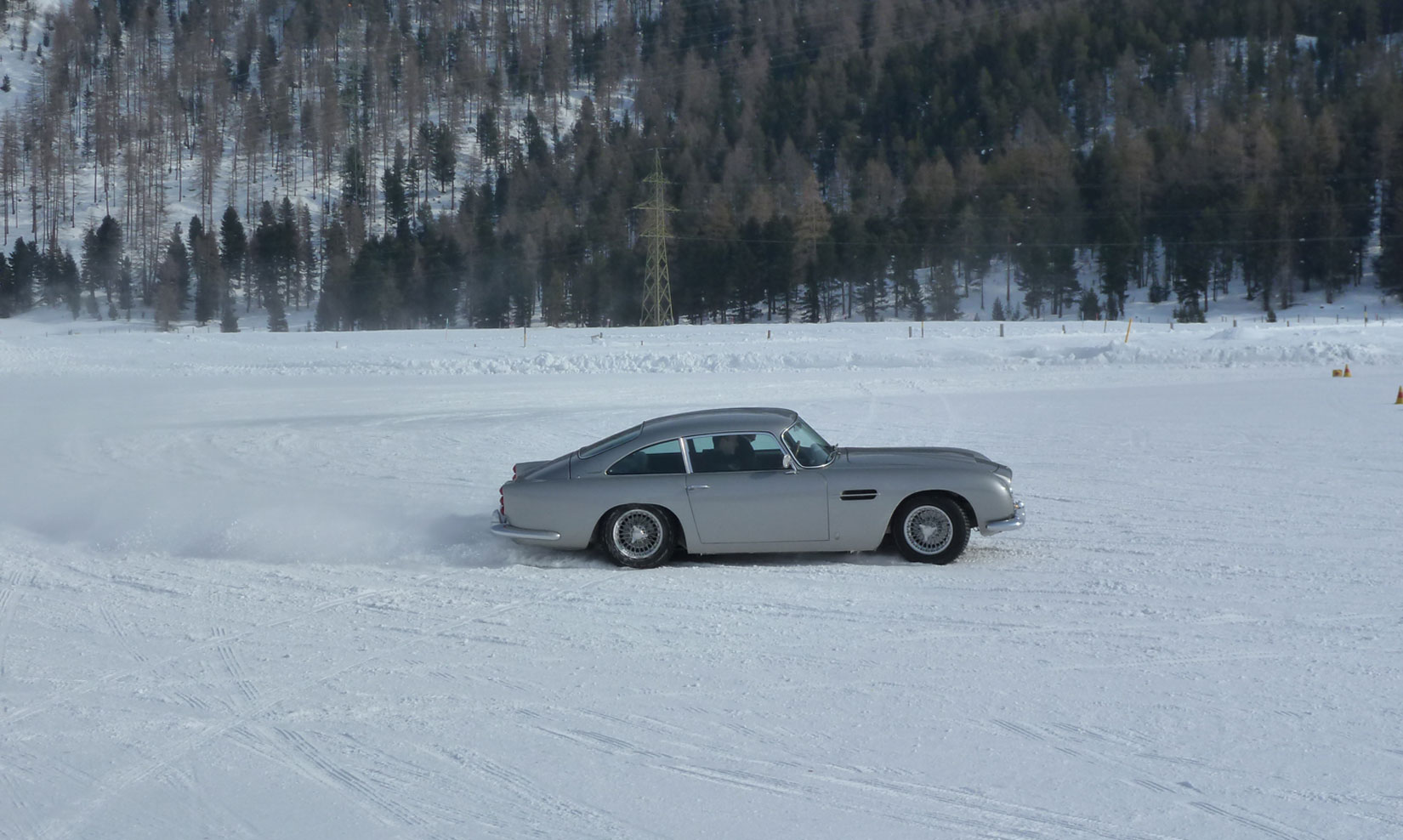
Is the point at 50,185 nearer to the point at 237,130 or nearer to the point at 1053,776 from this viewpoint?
the point at 237,130

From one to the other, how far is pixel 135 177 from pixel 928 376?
107 meters

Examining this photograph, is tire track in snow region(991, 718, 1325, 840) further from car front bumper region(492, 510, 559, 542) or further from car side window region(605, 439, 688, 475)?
car front bumper region(492, 510, 559, 542)

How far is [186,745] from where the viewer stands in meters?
5.71

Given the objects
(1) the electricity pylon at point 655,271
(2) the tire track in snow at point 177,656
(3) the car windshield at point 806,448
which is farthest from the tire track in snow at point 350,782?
(1) the electricity pylon at point 655,271

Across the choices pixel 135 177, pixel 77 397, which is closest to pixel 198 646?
pixel 77 397

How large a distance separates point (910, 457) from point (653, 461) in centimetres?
211

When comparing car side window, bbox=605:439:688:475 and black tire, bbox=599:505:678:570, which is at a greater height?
car side window, bbox=605:439:688:475

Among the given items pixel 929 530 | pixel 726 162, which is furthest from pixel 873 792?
pixel 726 162

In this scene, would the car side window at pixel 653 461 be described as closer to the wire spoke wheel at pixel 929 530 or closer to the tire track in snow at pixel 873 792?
the wire spoke wheel at pixel 929 530

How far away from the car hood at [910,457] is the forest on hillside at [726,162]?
66.4 metres

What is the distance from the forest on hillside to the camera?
8131cm

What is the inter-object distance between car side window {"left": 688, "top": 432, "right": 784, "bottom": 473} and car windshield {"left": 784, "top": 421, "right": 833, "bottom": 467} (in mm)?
130

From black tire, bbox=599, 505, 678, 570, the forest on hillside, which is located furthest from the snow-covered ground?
the forest on hillside

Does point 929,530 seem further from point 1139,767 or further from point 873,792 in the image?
point 873,792
